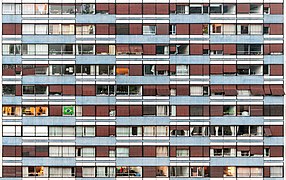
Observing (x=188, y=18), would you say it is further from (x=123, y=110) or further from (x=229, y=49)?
(x=123, y=110)

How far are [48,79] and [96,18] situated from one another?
232 inches

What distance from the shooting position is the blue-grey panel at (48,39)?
1427 inches

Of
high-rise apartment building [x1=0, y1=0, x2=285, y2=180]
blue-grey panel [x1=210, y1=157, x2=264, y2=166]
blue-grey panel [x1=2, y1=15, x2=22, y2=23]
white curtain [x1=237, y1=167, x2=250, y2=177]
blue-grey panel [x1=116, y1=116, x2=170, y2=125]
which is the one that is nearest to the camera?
blue-grey panel [x1=2, y1=15, x2=22, y2=23]

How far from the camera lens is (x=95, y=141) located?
36.5 metres

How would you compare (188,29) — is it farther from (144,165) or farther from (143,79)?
(144,165)

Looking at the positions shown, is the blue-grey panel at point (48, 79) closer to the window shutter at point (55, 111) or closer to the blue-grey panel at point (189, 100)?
the window shutter at point (55, 111)

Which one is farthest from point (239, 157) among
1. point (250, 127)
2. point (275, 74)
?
point (275, 74)

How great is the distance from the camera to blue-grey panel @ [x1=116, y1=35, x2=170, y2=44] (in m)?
36.2

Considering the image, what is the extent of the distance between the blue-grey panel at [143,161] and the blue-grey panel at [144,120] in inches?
109

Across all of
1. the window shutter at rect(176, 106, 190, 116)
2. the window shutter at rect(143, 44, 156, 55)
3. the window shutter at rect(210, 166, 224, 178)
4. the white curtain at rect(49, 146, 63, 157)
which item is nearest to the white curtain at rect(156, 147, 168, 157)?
the window shutter at rect(176, 106, 190, 116)

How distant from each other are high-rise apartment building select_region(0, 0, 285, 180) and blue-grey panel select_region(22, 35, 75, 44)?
0.25 ft

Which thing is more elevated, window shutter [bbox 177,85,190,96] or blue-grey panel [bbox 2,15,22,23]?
blue-grey panel [bbox 2,15,22,23]

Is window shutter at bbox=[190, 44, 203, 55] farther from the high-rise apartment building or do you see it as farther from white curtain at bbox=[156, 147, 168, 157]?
white curtain at bbox=[156, 147, 168, 157]

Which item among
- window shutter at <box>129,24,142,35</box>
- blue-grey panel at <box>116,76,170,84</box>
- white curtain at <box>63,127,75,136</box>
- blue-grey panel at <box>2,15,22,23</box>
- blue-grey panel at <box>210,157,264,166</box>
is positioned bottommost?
blue-grey panel at <box>210,157,264,166</box>
